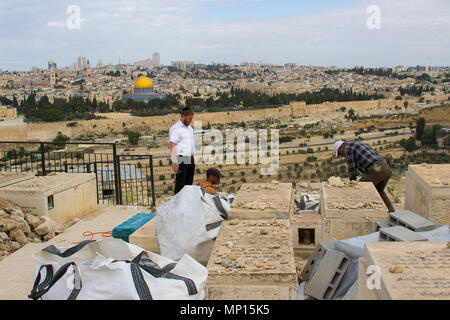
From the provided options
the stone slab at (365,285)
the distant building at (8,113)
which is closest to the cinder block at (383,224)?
the stone slab at (365,285)

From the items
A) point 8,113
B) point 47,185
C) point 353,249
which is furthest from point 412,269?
point 8,113

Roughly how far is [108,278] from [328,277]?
4.54 ft

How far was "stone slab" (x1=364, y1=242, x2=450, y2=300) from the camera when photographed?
1.87m

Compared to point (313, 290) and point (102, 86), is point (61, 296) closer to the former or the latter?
point (313, 290)

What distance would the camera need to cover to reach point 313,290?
2.76m

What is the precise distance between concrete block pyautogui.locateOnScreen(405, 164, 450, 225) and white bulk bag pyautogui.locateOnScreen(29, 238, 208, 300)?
88.8 inches

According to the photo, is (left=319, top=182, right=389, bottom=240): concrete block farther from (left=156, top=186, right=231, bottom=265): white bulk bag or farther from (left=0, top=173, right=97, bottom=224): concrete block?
(left=0, top=173, right=97, bottom=224): concrete block

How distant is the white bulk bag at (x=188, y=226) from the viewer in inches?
128

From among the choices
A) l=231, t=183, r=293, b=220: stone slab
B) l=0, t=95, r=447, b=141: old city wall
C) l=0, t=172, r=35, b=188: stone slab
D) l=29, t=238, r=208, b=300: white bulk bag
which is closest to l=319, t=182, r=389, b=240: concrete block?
l=231, t=183, r=293, b=220: stone slab

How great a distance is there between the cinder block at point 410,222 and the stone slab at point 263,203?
0.84m
